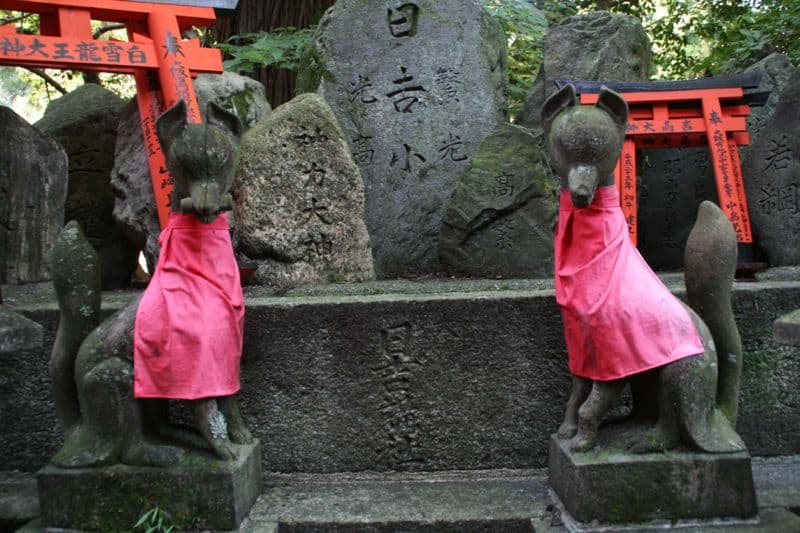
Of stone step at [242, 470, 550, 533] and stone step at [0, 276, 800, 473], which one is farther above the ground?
stone step at [0, 276, 800, 473]

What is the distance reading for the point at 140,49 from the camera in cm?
385

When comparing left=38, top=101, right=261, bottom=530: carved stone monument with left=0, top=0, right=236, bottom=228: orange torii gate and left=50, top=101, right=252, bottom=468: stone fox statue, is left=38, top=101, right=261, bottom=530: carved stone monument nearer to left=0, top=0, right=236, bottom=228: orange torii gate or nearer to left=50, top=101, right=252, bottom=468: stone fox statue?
left=50, top=101, right=252, bottom=468: stone fox statue

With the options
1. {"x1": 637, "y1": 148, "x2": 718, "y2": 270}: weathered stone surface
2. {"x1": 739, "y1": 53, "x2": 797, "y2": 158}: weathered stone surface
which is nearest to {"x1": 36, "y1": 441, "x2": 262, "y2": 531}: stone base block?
{"x1": 637, "y1": 148, "x2": 718, "y2": 270}: weathered stone surface

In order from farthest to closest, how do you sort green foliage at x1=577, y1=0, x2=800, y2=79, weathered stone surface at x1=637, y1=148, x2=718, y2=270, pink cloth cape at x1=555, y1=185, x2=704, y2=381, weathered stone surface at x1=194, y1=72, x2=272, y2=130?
green foliage at x1=577, y1=0, x2=800, y2=79, weathered stone surface at x1=637, y1=148, x2=718, y2=270, weathered stone surface at x1=194, y1=72, x2=272, y2=130, pink cloth cape at x1=555, y1=185, x2=704, y2=381

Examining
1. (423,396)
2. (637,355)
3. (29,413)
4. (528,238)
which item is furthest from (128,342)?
(528,238)

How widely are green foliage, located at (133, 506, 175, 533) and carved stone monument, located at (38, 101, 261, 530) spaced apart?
2cm

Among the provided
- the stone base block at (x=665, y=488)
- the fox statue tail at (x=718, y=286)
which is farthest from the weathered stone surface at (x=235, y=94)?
the stone base block at (x=665, y=488)

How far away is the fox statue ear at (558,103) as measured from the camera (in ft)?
8.50

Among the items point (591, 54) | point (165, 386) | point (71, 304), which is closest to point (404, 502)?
point (165, 386)

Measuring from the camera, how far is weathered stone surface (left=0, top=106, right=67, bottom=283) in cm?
361

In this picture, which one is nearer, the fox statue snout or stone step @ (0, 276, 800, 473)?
the fox statue snout

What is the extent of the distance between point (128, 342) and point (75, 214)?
2464mm

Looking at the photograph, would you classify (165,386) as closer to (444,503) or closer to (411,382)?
(411,382)

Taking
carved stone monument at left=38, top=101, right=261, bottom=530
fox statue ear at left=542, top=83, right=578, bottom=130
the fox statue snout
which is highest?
fox statue ear at left=542, top=83, right=578, bottom=130
